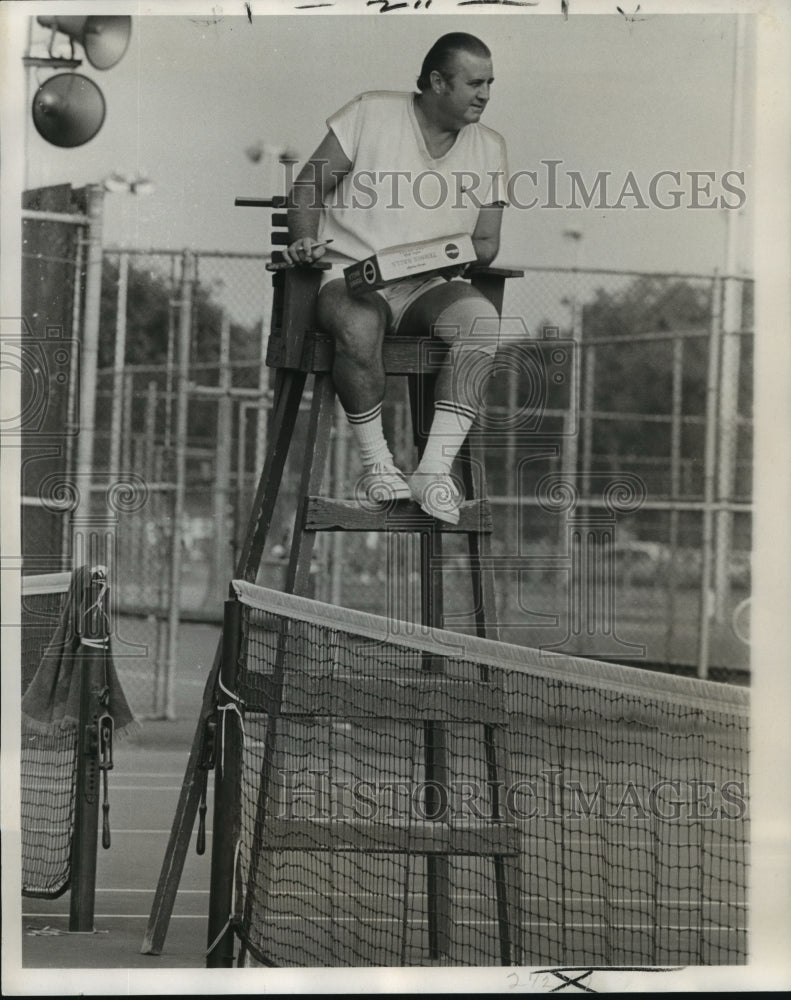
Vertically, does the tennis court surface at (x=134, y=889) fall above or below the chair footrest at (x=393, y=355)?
below

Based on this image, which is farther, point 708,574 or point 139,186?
point 708,574

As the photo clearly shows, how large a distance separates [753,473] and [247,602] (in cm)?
118

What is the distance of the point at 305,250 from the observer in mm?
3623

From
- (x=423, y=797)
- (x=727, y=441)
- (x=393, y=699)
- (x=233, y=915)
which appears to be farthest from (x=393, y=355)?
(x=727, y=441)

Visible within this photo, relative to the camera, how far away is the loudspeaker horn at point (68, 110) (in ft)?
11.6

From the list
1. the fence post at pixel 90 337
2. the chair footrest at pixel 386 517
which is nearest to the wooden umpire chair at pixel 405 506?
the chair footrest at pixel 386 517

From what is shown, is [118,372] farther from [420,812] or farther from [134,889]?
[420,812]

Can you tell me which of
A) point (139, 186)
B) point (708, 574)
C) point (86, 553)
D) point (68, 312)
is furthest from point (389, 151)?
point (708, 574)

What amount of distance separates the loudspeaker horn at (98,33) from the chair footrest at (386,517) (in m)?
1.11

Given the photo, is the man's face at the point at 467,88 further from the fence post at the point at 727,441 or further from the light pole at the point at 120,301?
the fence post at the point at 727,441

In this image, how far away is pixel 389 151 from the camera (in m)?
3.60

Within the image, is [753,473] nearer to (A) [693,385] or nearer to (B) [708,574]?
(B) [708,574]

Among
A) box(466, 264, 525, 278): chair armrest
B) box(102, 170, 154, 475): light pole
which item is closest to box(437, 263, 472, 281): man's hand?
box(466, 264, 525, 278): chair armrest

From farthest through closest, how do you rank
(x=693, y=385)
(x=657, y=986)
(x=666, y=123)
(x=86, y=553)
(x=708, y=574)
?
(x=693, y=385)
(x=708, y=574)
(x=86, y=553)
(x=666, y=123)
(x=657, y=986)
